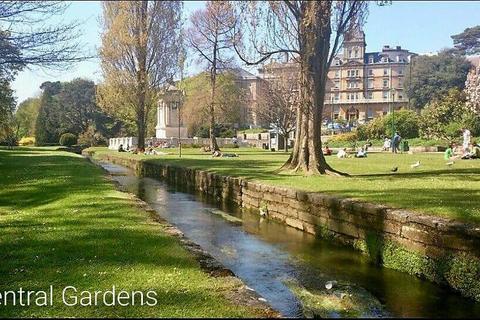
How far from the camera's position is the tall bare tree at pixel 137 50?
4150 centimetres

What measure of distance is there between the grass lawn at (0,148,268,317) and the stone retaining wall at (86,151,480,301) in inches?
138

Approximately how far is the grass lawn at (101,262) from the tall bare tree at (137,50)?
1238 inches

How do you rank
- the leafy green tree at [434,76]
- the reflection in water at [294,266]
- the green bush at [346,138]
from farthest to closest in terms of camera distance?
the leafy green tree at [434,76], the green bush at [346,138], the reflection in water at [294,266]

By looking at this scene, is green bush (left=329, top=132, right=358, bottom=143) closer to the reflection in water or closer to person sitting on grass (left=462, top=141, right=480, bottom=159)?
person sitting on grass (left=462, top=141, right=480, bottom=159)

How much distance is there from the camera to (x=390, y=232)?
8.99 metres

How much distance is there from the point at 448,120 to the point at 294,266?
4378cm

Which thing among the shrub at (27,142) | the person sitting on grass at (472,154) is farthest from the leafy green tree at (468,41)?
the shrub at (27,142)

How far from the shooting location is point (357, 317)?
6191mm

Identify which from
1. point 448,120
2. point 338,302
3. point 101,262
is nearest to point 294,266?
point 338,302

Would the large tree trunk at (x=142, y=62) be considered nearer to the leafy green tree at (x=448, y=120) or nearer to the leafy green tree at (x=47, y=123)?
the leafy green tree at (x=448, y=120)

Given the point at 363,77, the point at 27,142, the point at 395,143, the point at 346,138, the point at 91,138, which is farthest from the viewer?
the point at 363,77

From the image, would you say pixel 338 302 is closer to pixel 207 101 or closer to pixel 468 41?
pixel 207 101

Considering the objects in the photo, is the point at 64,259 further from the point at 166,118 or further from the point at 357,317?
the point at 166,118

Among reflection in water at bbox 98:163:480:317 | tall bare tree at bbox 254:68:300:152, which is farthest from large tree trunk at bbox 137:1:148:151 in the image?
reflection in water at bbox 98:163:480:317
